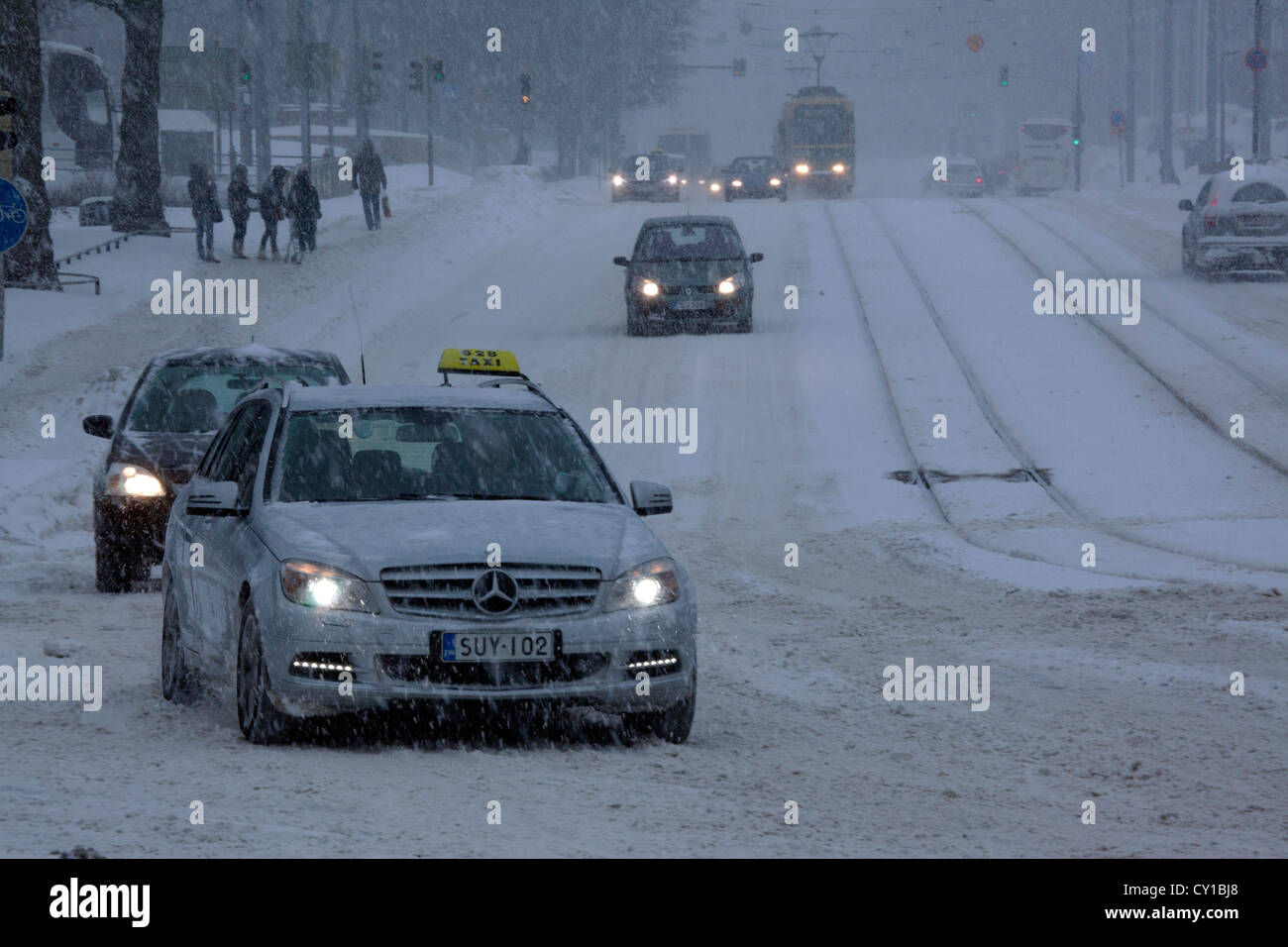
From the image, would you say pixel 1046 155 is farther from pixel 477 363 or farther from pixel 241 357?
pixel 477 363

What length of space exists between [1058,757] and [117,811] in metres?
3.66

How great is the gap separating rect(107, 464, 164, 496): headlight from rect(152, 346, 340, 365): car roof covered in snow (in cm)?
139

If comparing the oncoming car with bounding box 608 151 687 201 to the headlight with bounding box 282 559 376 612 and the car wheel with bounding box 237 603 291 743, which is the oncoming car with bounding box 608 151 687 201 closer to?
the car wheel with bounding box 237 603 291 743

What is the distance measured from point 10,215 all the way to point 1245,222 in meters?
19.7

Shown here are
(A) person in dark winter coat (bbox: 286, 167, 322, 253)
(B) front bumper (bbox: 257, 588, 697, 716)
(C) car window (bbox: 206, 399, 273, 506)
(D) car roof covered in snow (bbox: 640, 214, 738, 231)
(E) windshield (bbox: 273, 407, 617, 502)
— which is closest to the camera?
(B) front bumper (bbox: 257, 588, 697, 716)

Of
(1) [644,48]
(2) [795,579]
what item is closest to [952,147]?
(1) [644,48]

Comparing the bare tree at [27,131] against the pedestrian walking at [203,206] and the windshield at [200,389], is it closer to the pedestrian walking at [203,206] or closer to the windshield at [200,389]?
the pedestrian walking at [203,206]

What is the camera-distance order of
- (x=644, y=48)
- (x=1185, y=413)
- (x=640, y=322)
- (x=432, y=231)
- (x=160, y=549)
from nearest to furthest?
(x=160, y=549), (x=1185, y=413), (x=640, y=322), (x=432, y=231), (x=644, y=48)

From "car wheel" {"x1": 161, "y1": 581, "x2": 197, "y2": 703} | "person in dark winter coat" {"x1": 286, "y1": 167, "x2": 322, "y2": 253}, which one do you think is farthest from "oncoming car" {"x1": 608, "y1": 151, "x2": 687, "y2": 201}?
"car wheel" {"x1": 161, "y1": 581, "x2": 197, "y2": 703}

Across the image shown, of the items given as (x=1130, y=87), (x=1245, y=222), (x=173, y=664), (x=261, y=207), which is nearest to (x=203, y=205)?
(x=261, y=207)

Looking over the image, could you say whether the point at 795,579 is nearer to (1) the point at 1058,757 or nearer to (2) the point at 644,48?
(1) the point at 1058,757

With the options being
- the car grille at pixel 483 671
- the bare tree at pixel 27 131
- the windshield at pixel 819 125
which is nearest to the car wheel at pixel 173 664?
the car grille at pixel 483 671

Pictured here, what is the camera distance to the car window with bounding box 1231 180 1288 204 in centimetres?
2991

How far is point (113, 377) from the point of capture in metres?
20.6
